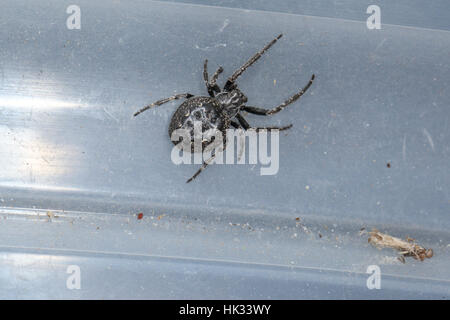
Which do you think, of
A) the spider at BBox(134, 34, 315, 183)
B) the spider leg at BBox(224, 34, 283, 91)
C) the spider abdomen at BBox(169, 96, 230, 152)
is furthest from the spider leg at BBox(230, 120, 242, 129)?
the spider leg at BBox(224, 34, 283, 91)

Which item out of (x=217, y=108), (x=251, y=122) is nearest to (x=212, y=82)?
(x=217, y=108)

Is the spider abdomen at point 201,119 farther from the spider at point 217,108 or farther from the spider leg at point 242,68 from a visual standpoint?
the spider leg at point 242,68

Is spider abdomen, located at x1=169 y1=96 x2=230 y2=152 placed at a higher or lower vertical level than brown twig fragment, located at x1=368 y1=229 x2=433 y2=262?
higher

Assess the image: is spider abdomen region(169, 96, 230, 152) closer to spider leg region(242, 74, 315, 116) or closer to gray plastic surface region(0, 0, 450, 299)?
spider leg region(242, 74, 315, 116)

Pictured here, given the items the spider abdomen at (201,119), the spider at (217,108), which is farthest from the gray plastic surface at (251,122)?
the spider abdomen at (201,119)

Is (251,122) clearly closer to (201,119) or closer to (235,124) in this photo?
(235,124)
